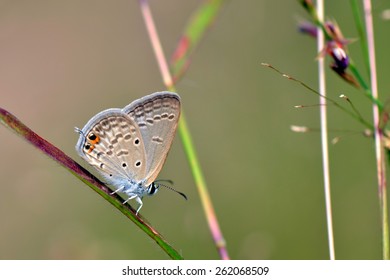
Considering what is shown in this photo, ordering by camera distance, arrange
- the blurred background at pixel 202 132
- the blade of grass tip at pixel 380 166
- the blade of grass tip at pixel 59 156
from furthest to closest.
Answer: the blurred background at pixel 202 132, the blade of grass tip at pixel 380 166, the blade of grass tip at pixel 59 156

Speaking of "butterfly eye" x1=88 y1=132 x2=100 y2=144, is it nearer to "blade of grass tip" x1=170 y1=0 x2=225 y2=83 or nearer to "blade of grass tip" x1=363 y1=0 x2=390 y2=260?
"blade of grass tip" x1=170 y1=0 x2=225 y2=83

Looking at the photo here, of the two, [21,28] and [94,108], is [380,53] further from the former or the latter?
[21,28]

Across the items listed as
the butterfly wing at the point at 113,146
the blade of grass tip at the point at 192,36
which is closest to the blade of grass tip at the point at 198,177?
the blade of grass tip at the point at 192,36

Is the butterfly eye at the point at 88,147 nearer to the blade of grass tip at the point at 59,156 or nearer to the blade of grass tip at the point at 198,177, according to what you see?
the blade of grass tip at the point at 198,177

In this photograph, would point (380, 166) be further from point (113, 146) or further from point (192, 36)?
point (113, 146)

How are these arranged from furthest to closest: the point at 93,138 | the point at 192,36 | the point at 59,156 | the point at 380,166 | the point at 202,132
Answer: the point at 202,132, the point at 93,138, the point at 192,36, the point at 380,166, the point at 59,156

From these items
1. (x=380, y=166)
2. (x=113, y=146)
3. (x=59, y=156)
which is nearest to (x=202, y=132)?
(x=113, y=146)
